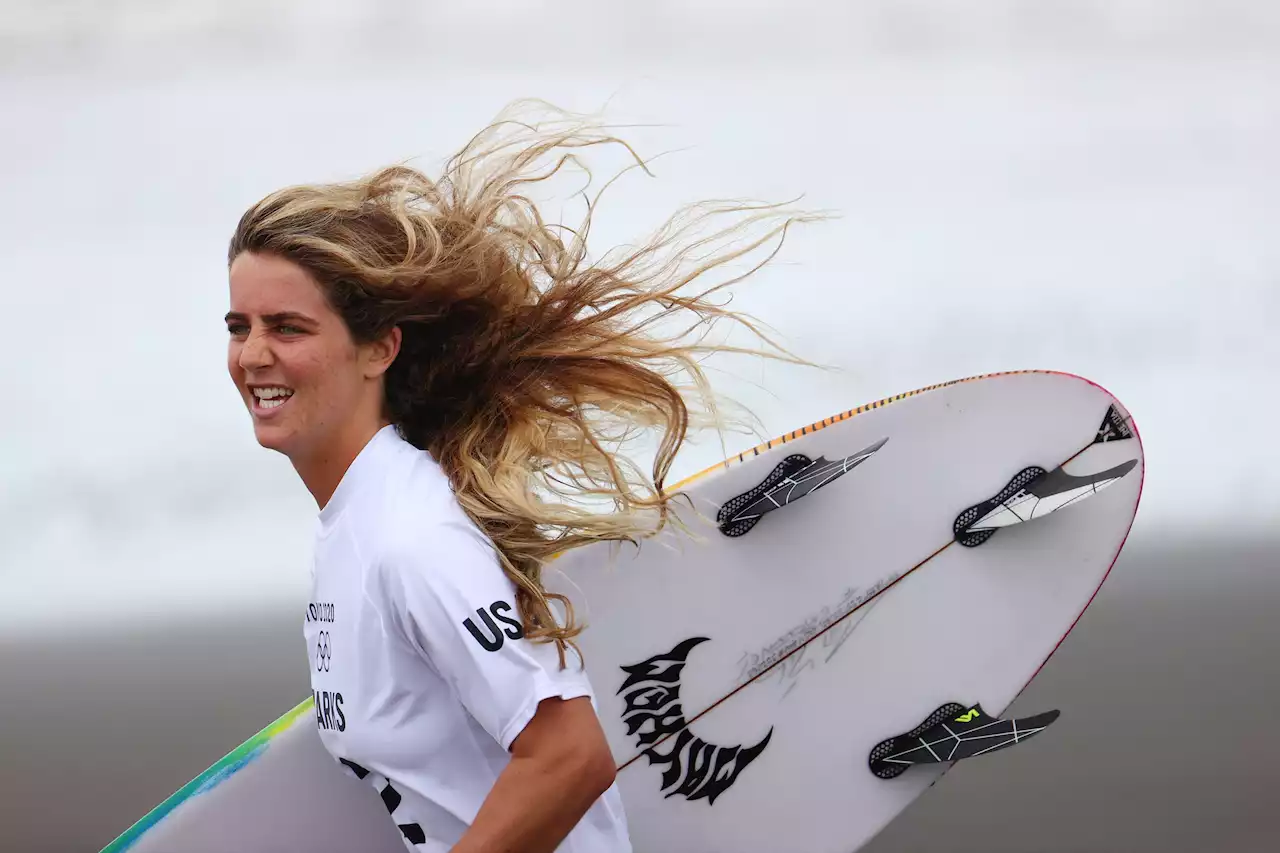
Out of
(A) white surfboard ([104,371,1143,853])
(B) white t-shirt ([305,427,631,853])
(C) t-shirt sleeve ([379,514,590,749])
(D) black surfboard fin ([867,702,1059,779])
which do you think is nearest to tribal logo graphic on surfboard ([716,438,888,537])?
(A) white surfboard ([104,371,1143,853])

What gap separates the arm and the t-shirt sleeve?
0.06ft

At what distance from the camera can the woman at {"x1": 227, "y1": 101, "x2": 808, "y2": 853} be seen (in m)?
1.23

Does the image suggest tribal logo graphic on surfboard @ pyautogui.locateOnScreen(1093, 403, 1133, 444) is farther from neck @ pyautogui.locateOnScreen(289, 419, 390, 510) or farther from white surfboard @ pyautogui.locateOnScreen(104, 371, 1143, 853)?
neck @ pyautogui.locateOnScreen(289, 419, 390, 510)

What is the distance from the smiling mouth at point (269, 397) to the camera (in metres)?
1.43

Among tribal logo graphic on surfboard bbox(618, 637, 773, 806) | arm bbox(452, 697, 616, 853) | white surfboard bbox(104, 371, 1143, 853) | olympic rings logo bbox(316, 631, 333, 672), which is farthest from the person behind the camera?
tribal logo graphic on surfboard bbox(618, 637, 773, 806)

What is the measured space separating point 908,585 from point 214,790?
1292 millimetres

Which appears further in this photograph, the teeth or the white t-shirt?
the teeth

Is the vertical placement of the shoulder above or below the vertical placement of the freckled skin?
below

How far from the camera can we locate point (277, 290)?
144cm

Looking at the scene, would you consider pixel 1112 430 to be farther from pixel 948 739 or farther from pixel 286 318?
pixel 286 318

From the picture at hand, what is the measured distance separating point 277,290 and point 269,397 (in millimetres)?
122

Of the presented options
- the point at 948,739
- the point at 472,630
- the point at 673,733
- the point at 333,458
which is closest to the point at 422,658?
the point at 472,630
